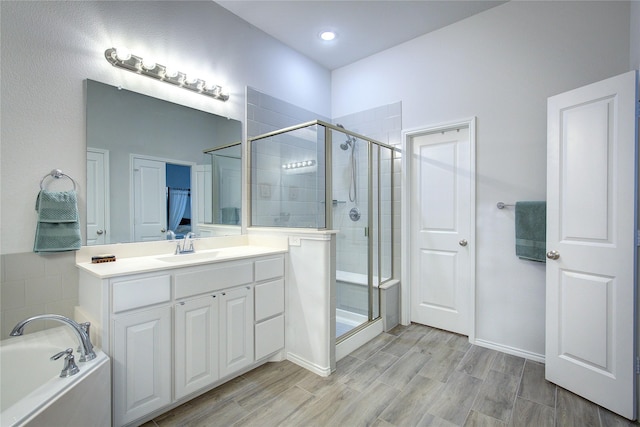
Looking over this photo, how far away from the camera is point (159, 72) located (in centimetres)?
217

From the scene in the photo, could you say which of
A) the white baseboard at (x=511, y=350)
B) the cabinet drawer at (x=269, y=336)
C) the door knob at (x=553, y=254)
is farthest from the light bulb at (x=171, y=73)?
the white baseboard at (x=511, y=350)

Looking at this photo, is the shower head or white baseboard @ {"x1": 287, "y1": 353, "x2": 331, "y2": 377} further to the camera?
the shower head

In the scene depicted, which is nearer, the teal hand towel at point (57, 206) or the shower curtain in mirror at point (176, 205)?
the teal hand towel at point (57, 206)

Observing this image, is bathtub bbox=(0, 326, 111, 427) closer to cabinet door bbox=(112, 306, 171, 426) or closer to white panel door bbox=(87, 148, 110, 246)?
cabinet door bbox=(112, 306, 171, 426)

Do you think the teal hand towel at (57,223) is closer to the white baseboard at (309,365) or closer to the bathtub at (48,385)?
the bathtub at (48,385)

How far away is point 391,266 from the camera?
3.24 m

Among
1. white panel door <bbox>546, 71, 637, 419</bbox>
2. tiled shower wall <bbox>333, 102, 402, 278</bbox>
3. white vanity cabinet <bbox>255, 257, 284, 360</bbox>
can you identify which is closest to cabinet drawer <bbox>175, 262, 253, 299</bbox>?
white vanity cabinet <bbox>255, 257, 284, 360</bbox>

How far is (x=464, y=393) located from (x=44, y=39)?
3336mm

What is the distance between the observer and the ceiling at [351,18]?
101 inches

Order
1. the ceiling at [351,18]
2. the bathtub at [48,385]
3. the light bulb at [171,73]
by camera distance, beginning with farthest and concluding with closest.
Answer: the ceiling at [351,18] → the light bulb at [171,73] → the bathtub at [48,385]

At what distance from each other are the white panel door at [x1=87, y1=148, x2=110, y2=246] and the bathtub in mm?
554

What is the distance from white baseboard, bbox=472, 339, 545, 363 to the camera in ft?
7.97

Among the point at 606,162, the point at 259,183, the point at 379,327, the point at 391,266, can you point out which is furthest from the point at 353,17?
the point at 379,327

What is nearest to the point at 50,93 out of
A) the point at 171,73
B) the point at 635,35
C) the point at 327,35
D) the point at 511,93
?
the point at 171,73
